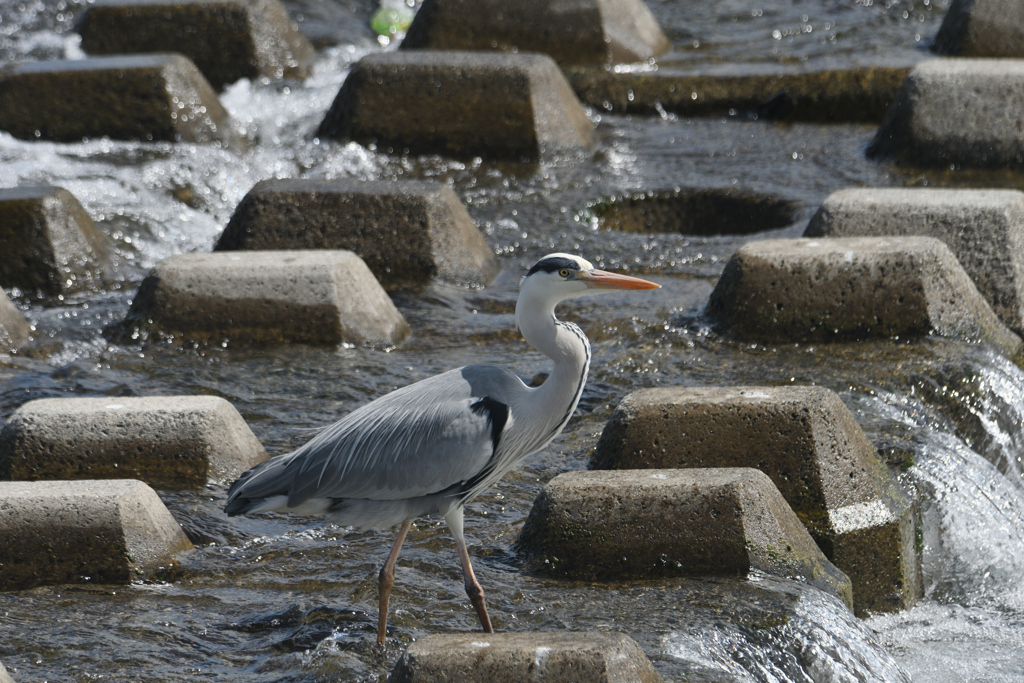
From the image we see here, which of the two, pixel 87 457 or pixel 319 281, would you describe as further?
pixel 319 281

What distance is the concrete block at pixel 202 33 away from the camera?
10.6 meters

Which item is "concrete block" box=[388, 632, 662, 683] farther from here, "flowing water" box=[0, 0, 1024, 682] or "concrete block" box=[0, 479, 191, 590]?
"concrete block" box=[0, 479, 191, 590]

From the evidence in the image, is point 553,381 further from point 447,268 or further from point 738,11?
point 738,11

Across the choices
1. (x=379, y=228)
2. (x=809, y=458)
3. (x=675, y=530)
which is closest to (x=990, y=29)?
(x=379, y=228)

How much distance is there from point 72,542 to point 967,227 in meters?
4.52

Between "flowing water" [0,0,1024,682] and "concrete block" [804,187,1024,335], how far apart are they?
691 mm

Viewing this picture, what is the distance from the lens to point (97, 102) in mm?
9016

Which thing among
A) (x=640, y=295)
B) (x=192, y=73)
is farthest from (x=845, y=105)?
(x=192, y=73)

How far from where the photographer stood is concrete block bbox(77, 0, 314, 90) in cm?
1056

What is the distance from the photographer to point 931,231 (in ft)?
20.1

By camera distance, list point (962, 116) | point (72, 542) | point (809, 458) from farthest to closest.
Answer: point (962, 116) < point (809, 458) < point (72, 542)

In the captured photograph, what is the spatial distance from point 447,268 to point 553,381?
3314 mm

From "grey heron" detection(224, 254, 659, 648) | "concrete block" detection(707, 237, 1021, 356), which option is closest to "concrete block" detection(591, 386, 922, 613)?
"grey heron" detection(224, 254, 659, 648)

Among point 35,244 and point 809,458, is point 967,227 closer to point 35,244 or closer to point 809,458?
point 809,458
